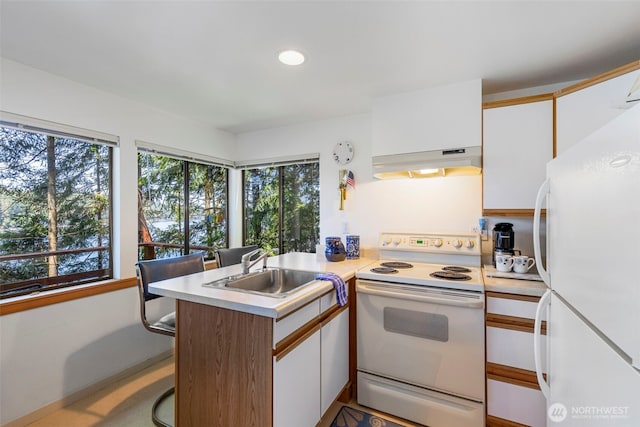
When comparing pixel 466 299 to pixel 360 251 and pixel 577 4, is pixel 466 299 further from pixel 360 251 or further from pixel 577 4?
pixel 577 4

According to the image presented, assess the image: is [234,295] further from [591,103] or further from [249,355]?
[591,103]

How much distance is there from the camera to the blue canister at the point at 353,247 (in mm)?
2539

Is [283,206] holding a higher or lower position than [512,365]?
higher

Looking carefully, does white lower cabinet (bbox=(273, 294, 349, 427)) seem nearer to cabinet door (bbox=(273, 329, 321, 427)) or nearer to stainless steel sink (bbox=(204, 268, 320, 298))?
cabinet door (bbox=(273, 329, 321, 427))

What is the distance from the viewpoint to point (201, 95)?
7.47ft

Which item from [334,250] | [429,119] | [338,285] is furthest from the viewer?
[334,250]

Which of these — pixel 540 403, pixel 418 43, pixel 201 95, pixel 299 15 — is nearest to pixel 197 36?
pixel 299 15

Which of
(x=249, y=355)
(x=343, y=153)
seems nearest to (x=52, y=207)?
(x=249, y=355)

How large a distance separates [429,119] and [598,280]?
5.42 ft

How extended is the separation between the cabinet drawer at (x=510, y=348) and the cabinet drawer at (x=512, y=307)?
98 mm

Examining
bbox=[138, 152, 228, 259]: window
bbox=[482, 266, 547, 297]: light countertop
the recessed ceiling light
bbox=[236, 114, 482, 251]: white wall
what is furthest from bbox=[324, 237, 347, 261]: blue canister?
bbox=[138, 152, 228, 259]: window

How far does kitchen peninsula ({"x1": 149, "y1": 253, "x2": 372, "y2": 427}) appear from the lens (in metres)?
1.23

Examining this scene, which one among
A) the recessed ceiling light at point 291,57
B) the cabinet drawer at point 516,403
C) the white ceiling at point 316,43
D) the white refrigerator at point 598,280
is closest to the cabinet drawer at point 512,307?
the cabinet drawer at point 516,403

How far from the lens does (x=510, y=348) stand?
1580mm
